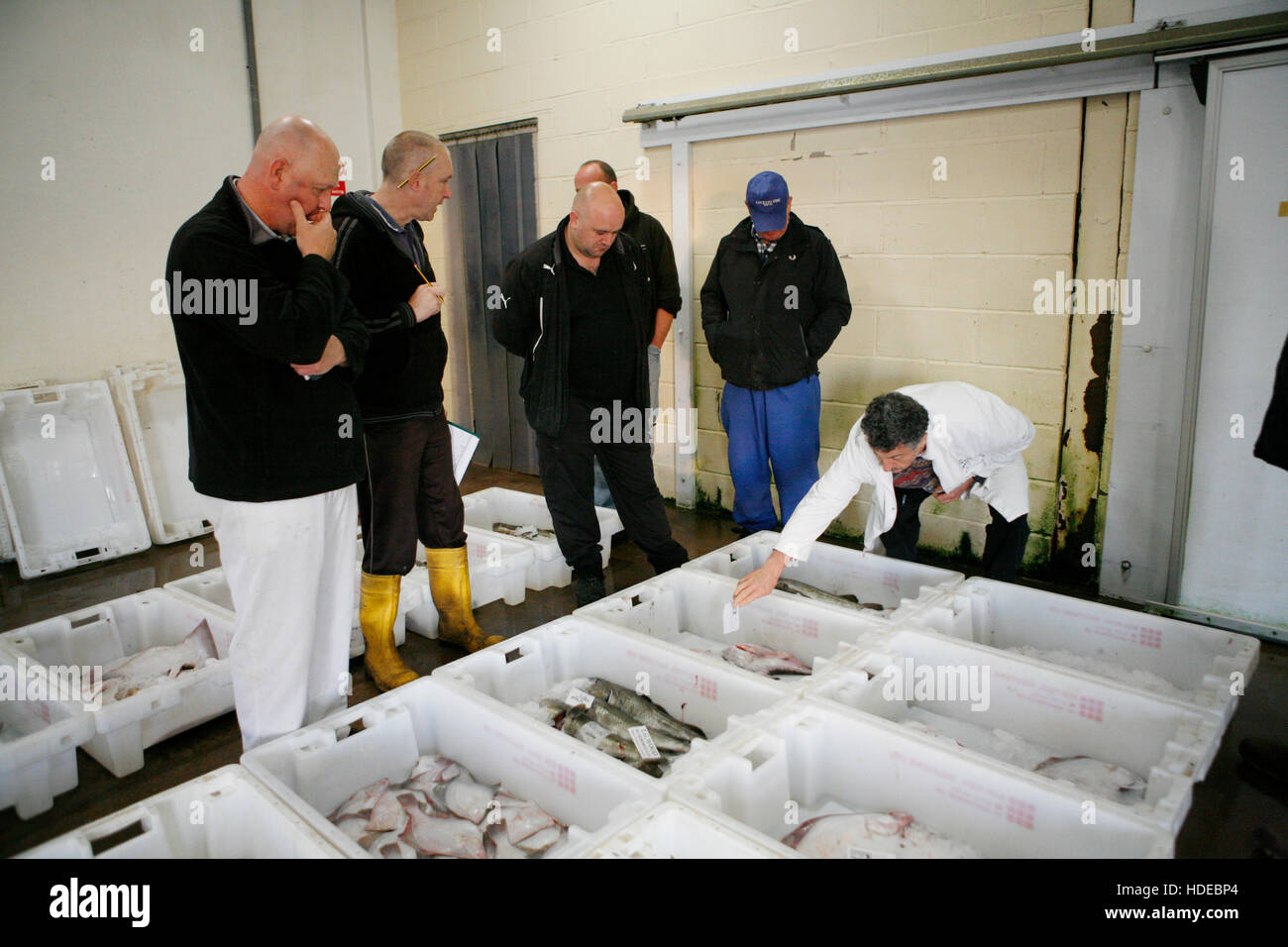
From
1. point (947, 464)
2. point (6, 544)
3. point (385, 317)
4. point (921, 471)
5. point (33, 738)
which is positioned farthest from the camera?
point (6, 544)

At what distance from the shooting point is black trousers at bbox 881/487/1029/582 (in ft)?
9.90

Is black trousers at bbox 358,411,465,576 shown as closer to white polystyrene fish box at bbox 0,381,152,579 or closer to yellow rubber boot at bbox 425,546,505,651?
yellow rubber boot at bbox 425,546,505,651

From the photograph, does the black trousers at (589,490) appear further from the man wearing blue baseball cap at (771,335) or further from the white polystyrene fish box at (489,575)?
the man wearing blue baseball cap at (771,335)

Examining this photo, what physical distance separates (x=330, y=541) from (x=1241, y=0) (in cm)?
336

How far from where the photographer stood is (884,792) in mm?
1791

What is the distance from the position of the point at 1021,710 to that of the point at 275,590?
1.80 meters

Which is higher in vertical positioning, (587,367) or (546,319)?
(546,319)

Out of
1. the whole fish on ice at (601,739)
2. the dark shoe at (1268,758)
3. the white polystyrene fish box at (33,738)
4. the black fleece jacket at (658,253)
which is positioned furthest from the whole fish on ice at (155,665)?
the dark shoe at (1268,758)

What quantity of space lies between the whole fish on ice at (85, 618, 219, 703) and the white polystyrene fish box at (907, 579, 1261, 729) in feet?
7.17

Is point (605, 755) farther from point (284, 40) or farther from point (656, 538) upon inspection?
point (284, 40)

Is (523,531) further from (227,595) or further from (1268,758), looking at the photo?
(1268,758)

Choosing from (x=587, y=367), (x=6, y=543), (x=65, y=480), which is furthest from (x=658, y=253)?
(x=6, y=543)

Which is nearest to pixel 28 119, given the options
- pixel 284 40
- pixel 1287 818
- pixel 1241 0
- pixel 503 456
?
pixel 284 40

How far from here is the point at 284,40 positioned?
523 centimetres
